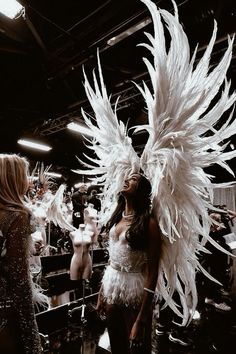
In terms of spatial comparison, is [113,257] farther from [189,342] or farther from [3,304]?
[189,342]

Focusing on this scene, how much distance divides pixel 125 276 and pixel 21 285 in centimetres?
85

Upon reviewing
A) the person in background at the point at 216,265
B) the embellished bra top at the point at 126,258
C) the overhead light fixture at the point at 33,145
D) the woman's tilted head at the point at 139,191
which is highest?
the overhead light fixture at the point at 33,145

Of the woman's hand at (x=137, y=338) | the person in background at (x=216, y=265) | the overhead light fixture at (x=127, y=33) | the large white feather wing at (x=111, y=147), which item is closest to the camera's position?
the woman's hand at (x=137, y=338)

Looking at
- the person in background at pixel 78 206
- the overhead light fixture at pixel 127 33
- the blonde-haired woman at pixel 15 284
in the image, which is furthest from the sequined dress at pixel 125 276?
the person in background at pixel 78 206

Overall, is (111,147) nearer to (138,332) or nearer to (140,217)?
(140,217)

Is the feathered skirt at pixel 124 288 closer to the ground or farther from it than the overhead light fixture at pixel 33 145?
closer to the ground

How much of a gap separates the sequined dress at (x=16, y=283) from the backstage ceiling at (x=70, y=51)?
321 centimetres

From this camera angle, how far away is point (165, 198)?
6.27 ft

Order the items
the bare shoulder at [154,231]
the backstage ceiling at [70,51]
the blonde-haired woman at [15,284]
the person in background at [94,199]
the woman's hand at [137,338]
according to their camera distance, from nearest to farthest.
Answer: the blonde-haired woman at [15,284], the woman's hand at [137,338], the bare shoulder at [154,231], the backstage ceiling at [70,51], the person in background at [94,199]

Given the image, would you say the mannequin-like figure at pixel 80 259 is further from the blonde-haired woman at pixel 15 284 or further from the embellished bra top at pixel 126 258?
the blonde-haired woman at pixel 15 284

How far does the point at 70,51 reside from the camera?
5.00 metres

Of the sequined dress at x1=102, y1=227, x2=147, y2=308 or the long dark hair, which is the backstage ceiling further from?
the sequined dress at x1=102, y1=227, x2=147, y2=308

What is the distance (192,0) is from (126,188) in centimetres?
304

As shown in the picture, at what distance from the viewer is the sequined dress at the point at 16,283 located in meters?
1.24
